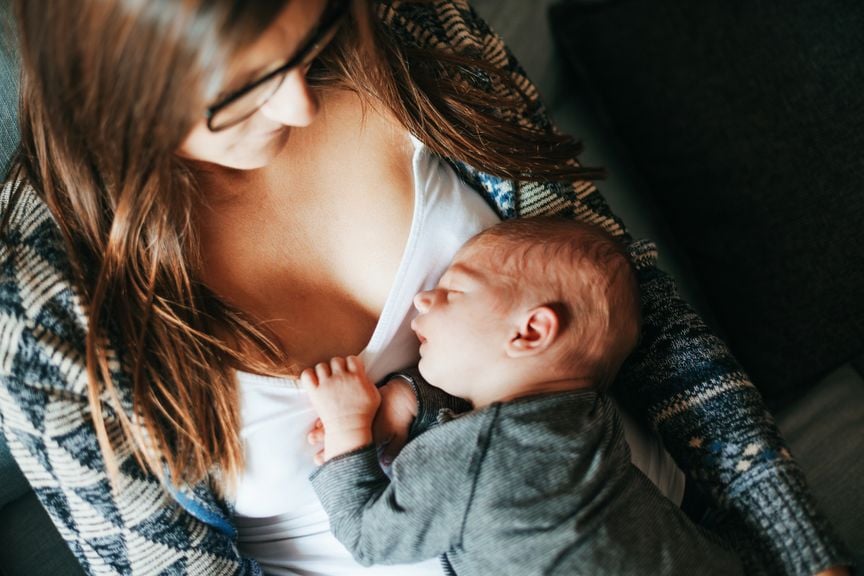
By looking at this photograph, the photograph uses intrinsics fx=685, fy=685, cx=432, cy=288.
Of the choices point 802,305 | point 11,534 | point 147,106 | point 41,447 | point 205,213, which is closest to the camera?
point 147,106

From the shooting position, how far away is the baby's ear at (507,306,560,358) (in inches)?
33.4

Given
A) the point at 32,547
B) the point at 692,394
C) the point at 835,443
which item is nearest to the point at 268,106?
the point at 692,394

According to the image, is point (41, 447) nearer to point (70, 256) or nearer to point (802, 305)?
point (70, 256)

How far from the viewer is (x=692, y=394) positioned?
96cm

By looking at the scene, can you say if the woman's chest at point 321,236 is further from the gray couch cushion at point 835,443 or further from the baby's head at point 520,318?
the gray couch cushion at point 835,443

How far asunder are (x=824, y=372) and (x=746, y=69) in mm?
601

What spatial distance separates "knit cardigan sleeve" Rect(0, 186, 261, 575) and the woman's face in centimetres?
21

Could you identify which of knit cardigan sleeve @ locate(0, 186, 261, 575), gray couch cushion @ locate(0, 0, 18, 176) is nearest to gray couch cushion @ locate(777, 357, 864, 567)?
knit cardigan sleeve @ locate(0, 186, 261, 575)

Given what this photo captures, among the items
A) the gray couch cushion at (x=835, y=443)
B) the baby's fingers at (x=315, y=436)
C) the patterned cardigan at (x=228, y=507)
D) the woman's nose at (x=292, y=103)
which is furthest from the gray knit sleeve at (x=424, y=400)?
the gray couch cushion at (x=835, y=443)

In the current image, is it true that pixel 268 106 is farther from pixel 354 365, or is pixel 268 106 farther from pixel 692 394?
pixel 692 394

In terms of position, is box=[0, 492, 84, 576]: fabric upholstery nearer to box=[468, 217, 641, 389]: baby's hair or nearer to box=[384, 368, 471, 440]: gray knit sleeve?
box=[384, 368, 471, 440]: gray knit sleeve

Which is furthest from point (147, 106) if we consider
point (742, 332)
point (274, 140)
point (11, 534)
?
point (742, 332)

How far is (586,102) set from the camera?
1.63 m

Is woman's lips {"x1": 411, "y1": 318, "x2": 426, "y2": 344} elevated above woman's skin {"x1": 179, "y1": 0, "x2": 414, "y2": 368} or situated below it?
below
